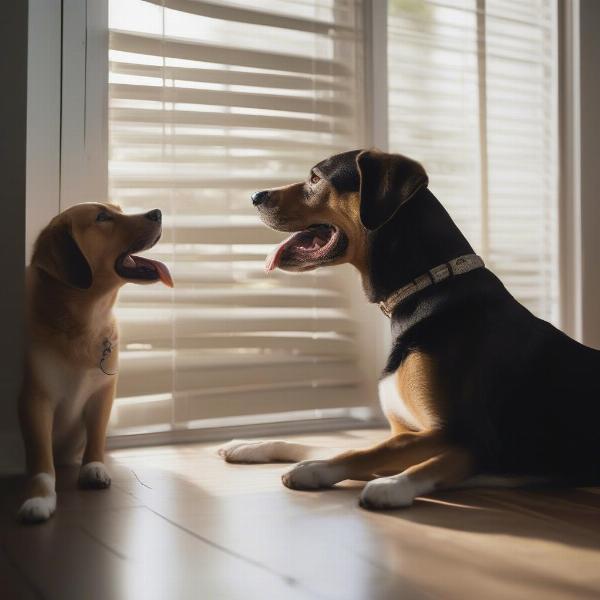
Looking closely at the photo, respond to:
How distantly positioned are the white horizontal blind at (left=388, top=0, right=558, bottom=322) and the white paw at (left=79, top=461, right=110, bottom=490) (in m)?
1.81

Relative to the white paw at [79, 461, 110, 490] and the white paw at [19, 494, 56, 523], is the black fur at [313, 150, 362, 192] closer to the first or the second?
the white paw at [79, 461, 110, 490]

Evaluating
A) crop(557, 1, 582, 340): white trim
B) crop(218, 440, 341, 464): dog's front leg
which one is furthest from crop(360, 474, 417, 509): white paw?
crop(557, 1, 582, 340): white trim

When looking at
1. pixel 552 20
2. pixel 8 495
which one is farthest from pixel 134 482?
pixel 552 20

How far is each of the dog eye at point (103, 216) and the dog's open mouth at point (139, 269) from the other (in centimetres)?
10

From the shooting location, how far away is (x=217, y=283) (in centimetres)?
262

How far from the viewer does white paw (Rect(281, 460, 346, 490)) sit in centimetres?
183

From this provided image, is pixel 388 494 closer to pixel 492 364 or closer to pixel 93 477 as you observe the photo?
pixel 492 364

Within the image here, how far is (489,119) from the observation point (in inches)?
130

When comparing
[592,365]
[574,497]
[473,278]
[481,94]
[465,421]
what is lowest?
[574,497]

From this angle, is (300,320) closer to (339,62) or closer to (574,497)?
(339,62)

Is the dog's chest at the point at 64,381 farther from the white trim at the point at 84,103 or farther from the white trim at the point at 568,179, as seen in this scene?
the white trim at the point at 568,179

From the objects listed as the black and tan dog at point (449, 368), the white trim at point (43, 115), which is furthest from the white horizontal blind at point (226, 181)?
the black and tan dog at point (449, 368)

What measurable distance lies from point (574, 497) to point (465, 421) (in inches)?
13.3

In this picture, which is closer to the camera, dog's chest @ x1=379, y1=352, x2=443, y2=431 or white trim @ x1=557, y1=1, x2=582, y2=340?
dog's chest @ x1=379, y1=352, x2=443, y2=431
